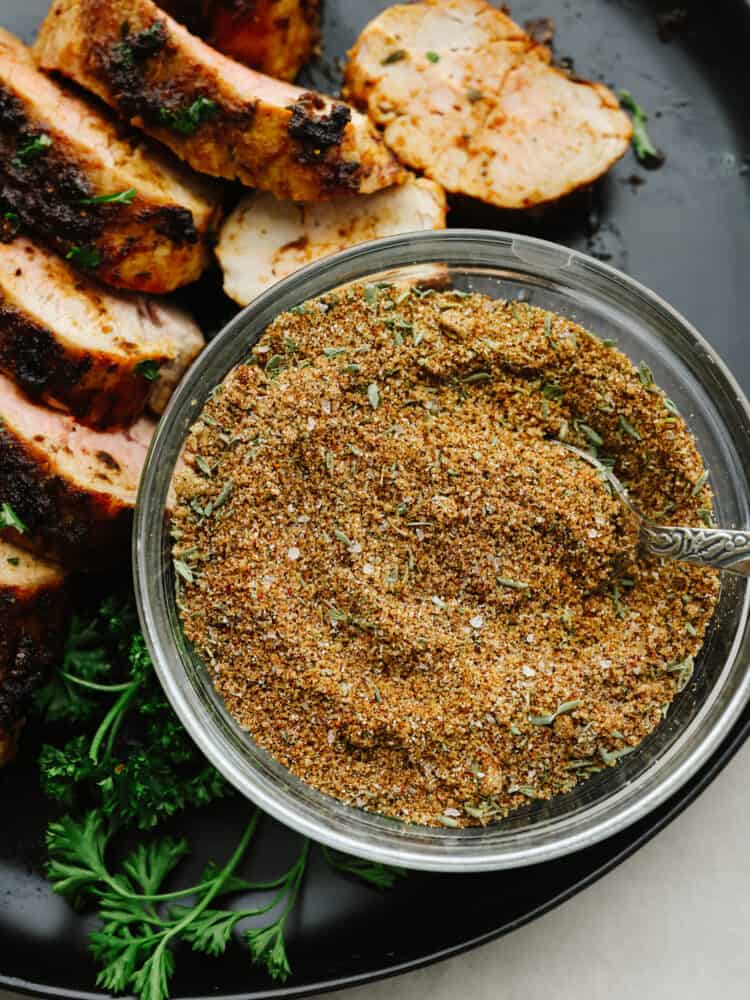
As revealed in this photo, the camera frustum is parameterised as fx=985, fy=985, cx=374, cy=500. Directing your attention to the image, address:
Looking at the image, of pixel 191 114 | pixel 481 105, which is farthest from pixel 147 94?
pixel 481 105

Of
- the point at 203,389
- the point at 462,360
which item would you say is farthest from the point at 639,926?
the point at 203,389

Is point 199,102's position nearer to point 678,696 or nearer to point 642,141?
point 642,141

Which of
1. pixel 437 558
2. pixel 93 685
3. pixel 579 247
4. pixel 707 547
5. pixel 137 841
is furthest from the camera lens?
pixel 579 247

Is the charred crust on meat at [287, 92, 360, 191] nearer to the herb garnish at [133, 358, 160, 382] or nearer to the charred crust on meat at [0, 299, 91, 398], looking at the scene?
the herb garnish at [133, 358, 160, 382]

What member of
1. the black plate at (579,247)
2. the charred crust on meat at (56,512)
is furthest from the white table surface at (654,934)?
the charred crust on meat at (56,512)

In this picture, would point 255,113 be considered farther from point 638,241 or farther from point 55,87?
point 638,241

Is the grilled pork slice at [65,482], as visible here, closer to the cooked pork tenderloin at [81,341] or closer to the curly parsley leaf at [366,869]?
the cooked pork tenderloin at [81,341]
